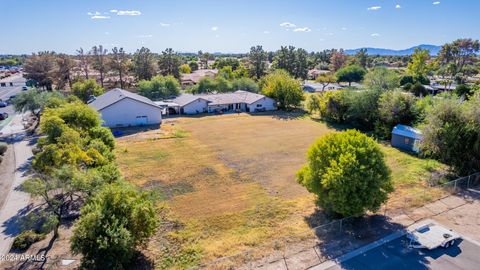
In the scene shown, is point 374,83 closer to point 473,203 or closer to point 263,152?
point 263,152

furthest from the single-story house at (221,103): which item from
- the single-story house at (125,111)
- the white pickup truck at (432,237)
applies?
the white pickup truck at (432,237)

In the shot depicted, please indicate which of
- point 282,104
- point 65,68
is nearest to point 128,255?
point 282,104

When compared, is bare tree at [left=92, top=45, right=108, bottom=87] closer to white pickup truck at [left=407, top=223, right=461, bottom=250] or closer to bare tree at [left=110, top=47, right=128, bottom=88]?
bare tree at [left=110, top=47, right=128, bottom=88]

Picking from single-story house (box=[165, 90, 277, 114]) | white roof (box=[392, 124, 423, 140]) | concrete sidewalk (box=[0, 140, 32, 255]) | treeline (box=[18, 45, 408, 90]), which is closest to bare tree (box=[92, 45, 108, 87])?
treeline (box=[18, 45, 408, 90])

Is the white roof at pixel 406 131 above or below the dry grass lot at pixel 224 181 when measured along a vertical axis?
above

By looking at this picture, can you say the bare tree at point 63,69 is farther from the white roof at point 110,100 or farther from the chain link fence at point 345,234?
the chain link fence at point 345,234
